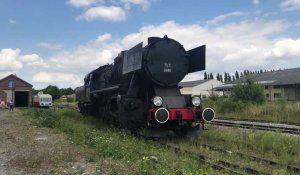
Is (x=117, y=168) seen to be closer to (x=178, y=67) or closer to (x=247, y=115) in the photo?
(x=178, y=67)

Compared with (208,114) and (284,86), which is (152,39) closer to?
(208,114)

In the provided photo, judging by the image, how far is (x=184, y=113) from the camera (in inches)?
524

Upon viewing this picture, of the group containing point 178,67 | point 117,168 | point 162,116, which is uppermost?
point 178,67

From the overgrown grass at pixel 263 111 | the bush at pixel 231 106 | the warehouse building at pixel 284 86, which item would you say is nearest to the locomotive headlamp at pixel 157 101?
the overgrown grass at pixel 263 111

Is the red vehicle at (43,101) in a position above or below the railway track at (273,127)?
above

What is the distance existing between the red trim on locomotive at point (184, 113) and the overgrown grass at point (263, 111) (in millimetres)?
11200

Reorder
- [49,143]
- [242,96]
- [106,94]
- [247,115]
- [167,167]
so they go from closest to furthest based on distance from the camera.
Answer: [167,167] < [49,143] < [106,94] < [247,115] < [242,96]

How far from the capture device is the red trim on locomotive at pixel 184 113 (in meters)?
13.1

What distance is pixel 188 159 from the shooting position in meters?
9.63

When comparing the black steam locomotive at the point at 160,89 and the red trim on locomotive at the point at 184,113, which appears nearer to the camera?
the red trim on locomotive at the point at 184,113

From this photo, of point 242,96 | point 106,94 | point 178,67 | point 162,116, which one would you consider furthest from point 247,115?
point 162,116

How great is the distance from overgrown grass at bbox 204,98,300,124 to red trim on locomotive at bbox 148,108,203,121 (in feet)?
36.7

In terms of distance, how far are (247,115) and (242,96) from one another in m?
7.16

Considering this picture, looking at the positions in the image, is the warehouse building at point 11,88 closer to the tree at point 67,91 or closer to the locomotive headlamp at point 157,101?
the locomotive headlamp at point 157,101
